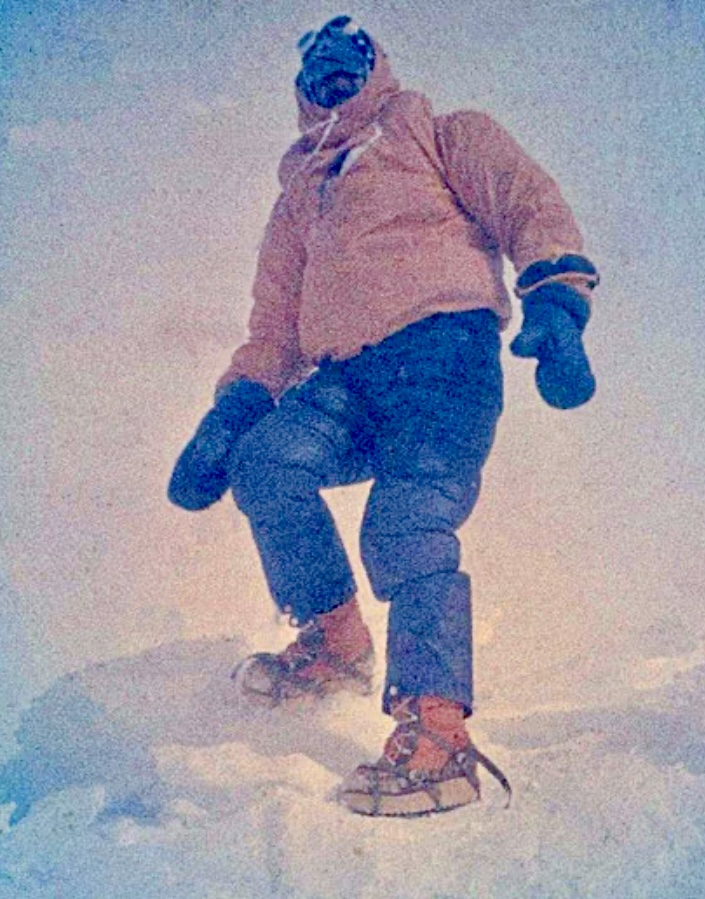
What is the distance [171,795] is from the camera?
2.45 ft

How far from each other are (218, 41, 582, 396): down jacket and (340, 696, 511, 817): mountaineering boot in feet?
1.43

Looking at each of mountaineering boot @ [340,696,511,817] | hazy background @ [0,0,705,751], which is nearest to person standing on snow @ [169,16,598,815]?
mountaineering boot @ [340,696,511,817]

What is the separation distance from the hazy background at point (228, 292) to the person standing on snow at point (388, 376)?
0.41ft

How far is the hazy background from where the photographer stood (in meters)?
1.08

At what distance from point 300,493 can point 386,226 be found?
363 millimetres

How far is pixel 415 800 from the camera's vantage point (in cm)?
68

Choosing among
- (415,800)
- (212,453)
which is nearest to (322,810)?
(415,800)

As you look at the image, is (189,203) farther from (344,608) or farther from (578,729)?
(578,729)

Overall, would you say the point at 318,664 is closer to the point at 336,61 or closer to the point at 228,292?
the point at 228,292

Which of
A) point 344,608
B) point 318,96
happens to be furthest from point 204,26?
point 344,608

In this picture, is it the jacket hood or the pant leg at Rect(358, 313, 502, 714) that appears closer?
the pant leg at Rect(358, 313, 502, 714)

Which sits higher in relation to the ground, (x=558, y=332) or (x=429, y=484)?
(x=558, y=332)

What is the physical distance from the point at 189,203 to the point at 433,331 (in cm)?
48

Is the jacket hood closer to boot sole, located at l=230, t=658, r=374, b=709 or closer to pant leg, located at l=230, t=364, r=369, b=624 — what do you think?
pant leg, located at l=230, t=364, r=369, b=624
